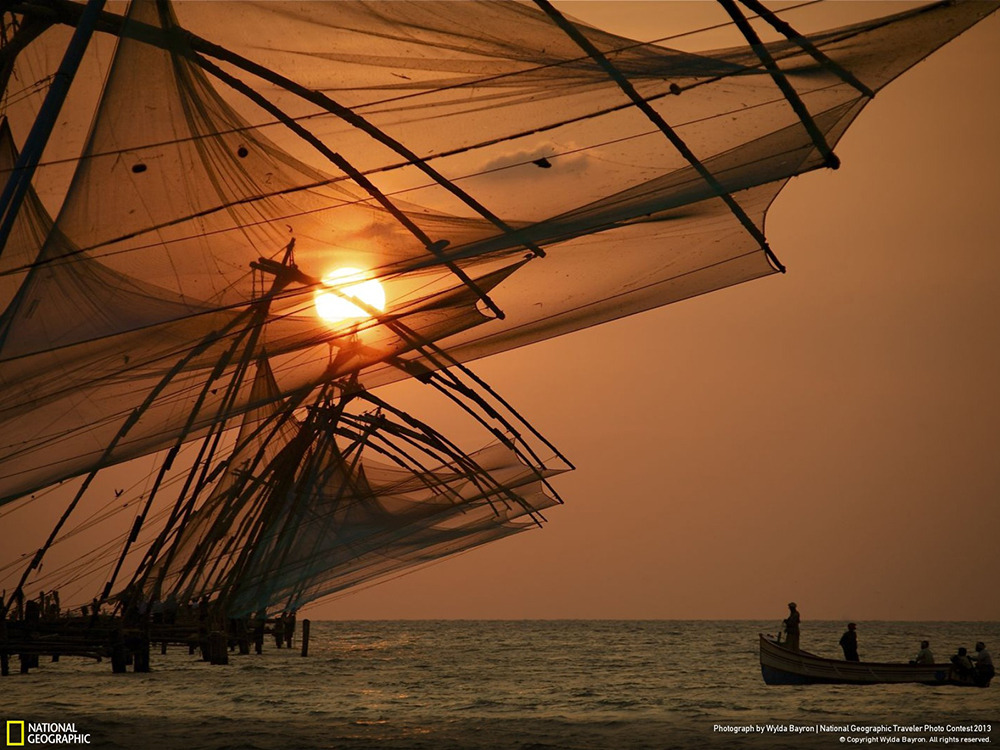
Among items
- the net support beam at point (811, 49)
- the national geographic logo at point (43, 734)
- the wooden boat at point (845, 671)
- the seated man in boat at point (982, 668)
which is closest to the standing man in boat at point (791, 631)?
the wooden boat at point (845, 671)

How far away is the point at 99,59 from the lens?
11.4 metres

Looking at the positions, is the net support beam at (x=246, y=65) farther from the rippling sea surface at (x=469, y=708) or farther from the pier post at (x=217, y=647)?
the pier post at (x=217, y=647)

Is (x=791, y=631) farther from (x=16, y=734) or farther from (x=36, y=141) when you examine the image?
(x=36, y=141)

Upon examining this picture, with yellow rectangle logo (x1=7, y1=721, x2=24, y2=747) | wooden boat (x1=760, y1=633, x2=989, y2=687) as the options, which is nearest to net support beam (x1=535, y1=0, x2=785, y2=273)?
yellow rectangle logo (x1=7, y1=721, x2=24, y2=747)

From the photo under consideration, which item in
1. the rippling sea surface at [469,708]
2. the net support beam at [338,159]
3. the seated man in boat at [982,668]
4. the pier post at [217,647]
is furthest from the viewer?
the pier post at [217,647]

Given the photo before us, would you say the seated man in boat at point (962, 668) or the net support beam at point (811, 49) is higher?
the net support beam at point (811, 49)

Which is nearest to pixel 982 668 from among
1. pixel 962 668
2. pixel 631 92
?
pixel 962 668

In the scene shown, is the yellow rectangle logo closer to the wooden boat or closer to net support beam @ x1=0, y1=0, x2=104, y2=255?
net support beam @ x1=0, y1=0, x2=104, y2=255

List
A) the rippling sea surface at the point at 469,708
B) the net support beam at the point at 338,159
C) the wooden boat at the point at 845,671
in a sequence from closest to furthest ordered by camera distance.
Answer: the net support beam at the point at 338,159
the rippling sea surface at the point at 469,708
the wooden boat at the point at 845,671

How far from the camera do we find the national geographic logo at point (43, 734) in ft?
49.6

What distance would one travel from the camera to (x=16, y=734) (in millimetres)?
15891

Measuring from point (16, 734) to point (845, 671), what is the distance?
15955mm

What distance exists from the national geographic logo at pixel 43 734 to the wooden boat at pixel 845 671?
1422 cm

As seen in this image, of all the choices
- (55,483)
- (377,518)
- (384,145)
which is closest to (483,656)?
(377,518)
